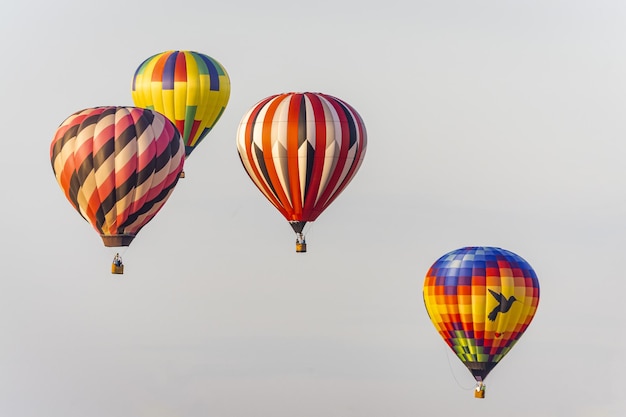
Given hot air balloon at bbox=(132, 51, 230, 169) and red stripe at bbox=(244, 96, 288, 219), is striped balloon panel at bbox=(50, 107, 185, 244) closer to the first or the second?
red stripe at bbox=(244, 96, 288, 219)

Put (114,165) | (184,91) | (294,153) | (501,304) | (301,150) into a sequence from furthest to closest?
(184,91) < (501,304) < (294,153) < (301,150) < (114,165)

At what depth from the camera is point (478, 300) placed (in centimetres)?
7250

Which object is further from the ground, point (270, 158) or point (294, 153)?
point (294, 153)

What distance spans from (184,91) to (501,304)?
13755 mm

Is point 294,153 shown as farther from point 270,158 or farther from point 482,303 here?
point 482,303

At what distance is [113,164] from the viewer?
6588 centimetres

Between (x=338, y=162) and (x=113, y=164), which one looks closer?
(x=113, y=164)

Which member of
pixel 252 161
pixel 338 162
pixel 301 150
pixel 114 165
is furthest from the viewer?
pixel 252 161

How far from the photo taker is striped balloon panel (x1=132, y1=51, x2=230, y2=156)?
242 ft

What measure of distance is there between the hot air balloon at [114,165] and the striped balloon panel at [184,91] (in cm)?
645

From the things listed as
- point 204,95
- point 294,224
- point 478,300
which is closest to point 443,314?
point 478,300

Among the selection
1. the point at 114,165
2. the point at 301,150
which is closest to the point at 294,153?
the point at 301,150

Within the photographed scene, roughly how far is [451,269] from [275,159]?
819 cm

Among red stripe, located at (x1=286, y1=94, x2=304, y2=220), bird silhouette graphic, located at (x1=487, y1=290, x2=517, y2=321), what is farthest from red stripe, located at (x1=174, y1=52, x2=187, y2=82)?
bird silhouette graphic, located at (x1=487, y1=290, x2=517, y2=321)
